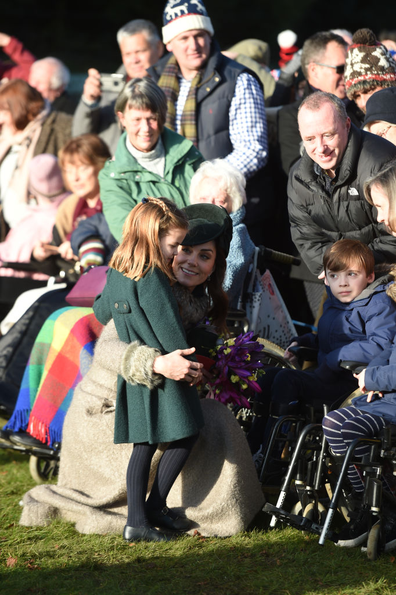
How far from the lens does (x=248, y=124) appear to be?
6.14 m

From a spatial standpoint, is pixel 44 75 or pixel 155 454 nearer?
pixel 155 454

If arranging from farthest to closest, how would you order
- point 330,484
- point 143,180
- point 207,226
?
point 143,180 < point 207,226 < point 330,484

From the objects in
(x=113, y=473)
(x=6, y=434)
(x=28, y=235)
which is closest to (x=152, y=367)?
(x=113, y=473)

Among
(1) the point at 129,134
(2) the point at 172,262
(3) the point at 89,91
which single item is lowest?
(2) the point at 172,262

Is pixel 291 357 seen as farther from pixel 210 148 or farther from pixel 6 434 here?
pixel 210 148

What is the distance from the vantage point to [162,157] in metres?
5.77

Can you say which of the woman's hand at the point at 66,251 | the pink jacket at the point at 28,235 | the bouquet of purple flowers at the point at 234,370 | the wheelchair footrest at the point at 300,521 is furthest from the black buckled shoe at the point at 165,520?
the pink jacket at the point at 28,235

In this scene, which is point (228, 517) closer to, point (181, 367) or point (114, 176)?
point (181, 367)

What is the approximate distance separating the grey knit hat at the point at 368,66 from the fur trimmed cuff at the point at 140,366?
8.15 feet

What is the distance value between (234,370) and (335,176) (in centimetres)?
132

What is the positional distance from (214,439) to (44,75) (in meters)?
5.87

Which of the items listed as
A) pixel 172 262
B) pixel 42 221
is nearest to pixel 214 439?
pixel 172 262

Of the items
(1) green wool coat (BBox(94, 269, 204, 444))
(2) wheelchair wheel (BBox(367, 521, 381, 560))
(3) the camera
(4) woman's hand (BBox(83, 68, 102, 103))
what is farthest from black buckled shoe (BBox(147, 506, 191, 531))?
(3) the camera

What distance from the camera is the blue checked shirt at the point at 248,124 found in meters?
6.07
